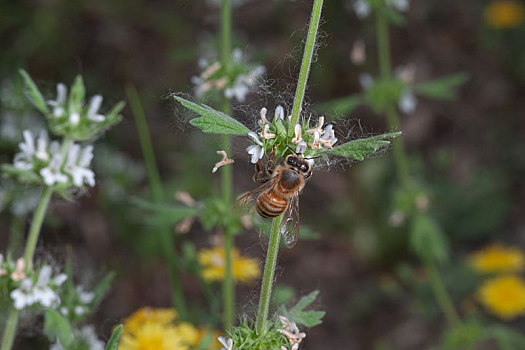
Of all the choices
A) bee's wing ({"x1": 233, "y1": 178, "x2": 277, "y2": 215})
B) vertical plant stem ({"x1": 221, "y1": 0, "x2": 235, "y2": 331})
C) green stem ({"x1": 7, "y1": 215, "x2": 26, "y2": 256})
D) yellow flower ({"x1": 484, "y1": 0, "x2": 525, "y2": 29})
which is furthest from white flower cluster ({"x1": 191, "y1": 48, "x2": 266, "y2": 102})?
yellow flower ({"x1": 484, "y1": 0, "x2": 525, "y2": 29})

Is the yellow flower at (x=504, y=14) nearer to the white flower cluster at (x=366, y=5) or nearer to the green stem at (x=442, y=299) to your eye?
the white flower cluster at (x=366, y=5)

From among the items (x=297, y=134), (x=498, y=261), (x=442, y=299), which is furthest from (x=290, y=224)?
(x=498, y=261)

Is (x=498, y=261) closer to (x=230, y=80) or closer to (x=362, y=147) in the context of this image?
(x=230, y=80)

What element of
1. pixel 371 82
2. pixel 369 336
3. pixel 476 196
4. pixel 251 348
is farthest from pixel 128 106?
pixel 251 348

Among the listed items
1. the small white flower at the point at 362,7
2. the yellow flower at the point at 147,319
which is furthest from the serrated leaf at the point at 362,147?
the small white flower at the point at 362,7

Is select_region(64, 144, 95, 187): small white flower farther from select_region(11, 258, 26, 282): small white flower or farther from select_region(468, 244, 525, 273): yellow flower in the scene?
select_region(468, 244, 525, 273): yellow flower

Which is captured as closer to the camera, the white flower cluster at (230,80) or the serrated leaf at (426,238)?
the white flower cluster at (230,80)

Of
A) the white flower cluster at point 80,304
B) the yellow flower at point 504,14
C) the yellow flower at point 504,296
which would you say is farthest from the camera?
the yellow flower at point 504,14
